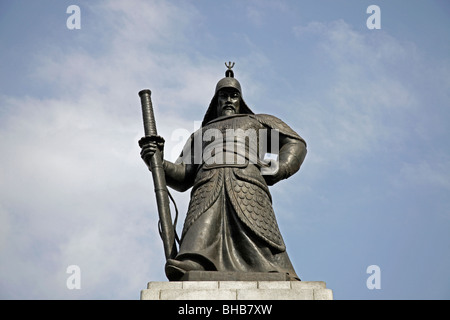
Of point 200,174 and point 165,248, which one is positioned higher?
point 200,174

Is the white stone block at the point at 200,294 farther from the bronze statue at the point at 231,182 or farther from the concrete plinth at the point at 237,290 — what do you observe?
the bronze statue at the point at 231,182

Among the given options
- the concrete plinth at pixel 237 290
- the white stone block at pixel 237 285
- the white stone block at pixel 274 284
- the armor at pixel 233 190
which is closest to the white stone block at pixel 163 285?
the concrete plinth at pixel 237 290

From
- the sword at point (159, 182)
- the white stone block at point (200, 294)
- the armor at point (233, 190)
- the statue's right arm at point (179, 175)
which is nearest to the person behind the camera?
the white stone block at point (200, 294)

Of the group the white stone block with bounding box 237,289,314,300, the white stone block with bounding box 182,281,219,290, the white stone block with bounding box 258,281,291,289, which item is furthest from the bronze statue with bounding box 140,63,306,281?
the white stone block with bounding box 237,289,314,300

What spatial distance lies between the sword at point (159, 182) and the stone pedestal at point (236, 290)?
1.07 meters

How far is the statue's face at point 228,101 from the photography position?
384 inches

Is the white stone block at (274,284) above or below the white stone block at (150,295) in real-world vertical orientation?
above

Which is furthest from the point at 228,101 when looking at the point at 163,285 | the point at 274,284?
the point at 163,285

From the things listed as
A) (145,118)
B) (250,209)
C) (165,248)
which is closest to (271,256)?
(250,209)

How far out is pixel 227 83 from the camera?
9.77 meters
